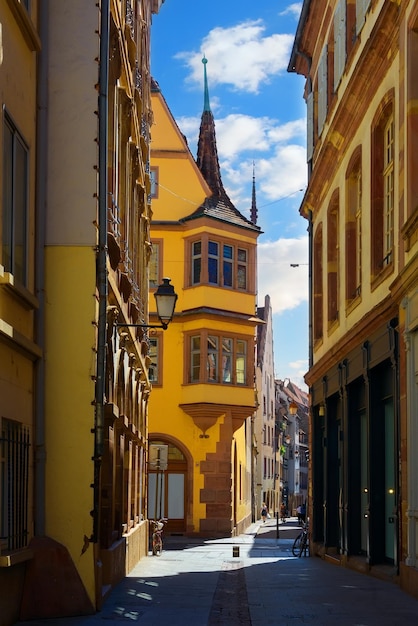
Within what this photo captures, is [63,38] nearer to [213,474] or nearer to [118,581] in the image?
[118,581]

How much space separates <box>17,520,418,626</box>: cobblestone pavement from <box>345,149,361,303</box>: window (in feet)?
19.2

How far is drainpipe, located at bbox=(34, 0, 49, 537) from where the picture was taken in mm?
12914

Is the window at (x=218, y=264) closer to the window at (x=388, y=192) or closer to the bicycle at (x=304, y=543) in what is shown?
the bicycle at (x=304, y=543)

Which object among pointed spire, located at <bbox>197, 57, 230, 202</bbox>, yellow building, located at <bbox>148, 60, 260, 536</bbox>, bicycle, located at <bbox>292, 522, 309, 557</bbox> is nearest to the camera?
bicycle, located at <bbox>292, 522, 309, 557</bbox>

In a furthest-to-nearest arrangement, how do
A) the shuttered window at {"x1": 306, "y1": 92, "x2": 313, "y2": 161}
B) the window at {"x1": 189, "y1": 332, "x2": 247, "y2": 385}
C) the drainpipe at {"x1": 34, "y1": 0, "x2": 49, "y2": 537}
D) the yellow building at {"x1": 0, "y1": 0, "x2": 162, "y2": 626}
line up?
the window at {"x1": 189, "y1": 332, "x2": 247, "y2": 385}
the shuttered window at {"x1": 306, "y1": 92, "x2": 313, "y2": 161}
the drainpipe at {"x1": 34, "y1": 0, "x2": 49, "y2": 537}
the yellow building at {"x1": 0, "y1": 0, "x2": 162, "y2": 626}

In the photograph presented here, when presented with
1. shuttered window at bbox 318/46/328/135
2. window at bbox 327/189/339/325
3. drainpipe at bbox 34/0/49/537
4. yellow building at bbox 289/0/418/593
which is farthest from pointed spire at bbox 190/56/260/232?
drainpipe at bbox 34/0/49/537

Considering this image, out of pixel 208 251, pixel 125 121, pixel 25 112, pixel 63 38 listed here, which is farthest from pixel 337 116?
pixel 208 251

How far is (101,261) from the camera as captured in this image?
13.6 m

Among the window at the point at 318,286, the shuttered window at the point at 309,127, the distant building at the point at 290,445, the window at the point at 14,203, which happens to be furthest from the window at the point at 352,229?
the distant building at the point at 290,445

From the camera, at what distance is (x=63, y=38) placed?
13.7 metres

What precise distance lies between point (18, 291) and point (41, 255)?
1685 millimetres

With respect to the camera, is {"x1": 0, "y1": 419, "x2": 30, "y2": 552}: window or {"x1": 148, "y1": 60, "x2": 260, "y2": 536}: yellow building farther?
{"x1": 148, "y1": 60, "x2": 260, "y2": 536}: yellow building

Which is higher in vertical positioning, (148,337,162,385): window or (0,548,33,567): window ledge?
(148,337,162,385): window

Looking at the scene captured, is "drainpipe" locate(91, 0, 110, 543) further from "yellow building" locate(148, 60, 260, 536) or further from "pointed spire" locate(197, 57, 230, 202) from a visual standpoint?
"pointed spire" locate(197, 57, 230, 202)
